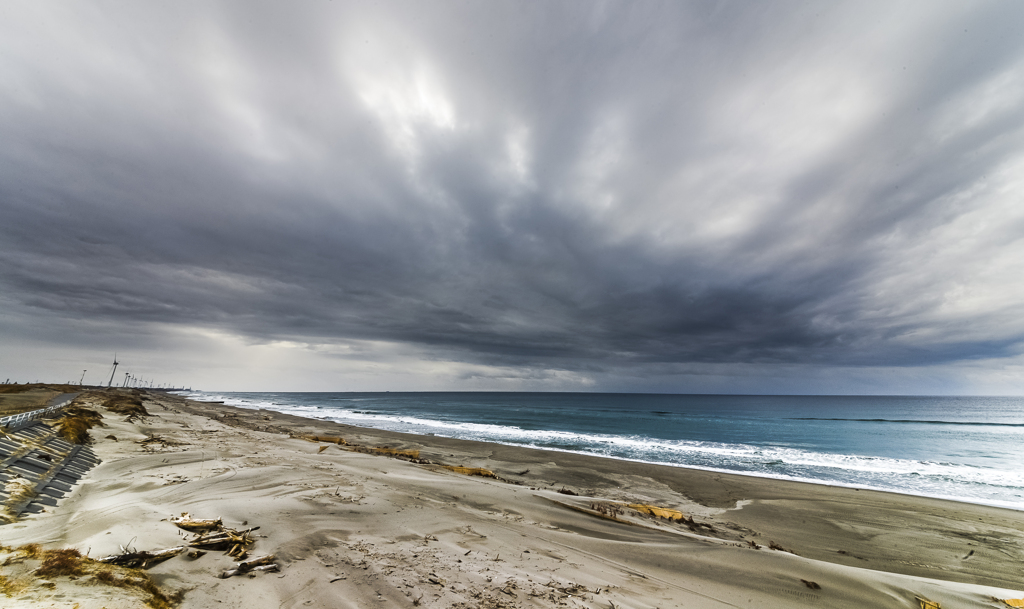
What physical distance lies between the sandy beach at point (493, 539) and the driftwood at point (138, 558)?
0.16m

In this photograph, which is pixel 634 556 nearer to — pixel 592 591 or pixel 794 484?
pixel 592 591

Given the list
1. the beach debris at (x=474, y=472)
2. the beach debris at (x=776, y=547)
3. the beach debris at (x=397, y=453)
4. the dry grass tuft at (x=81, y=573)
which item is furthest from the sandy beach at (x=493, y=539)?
the beach debris at (x=397, y=453)

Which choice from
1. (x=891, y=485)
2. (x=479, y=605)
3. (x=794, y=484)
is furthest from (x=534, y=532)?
(x=891, y=485)

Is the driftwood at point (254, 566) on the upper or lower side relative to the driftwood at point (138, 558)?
lower

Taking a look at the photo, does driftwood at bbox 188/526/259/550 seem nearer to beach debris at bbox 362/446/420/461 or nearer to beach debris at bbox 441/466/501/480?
beach debris at bbox 441/466/501/480

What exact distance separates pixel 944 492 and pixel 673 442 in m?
16.6

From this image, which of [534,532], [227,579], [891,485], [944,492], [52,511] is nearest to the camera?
[227,579]

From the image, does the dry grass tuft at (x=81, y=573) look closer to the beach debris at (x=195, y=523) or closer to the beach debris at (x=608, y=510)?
the beach debris at (x=195, y=523)

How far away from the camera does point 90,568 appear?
3865 mm

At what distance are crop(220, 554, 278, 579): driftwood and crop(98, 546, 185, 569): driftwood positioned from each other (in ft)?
3.09

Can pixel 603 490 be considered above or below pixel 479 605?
below

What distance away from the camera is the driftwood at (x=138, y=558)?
15.5 feet

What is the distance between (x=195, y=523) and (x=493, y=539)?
5.74 meters

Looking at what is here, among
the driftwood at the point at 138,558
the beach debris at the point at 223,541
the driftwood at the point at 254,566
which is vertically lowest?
the driftwood at the point at 254,566
